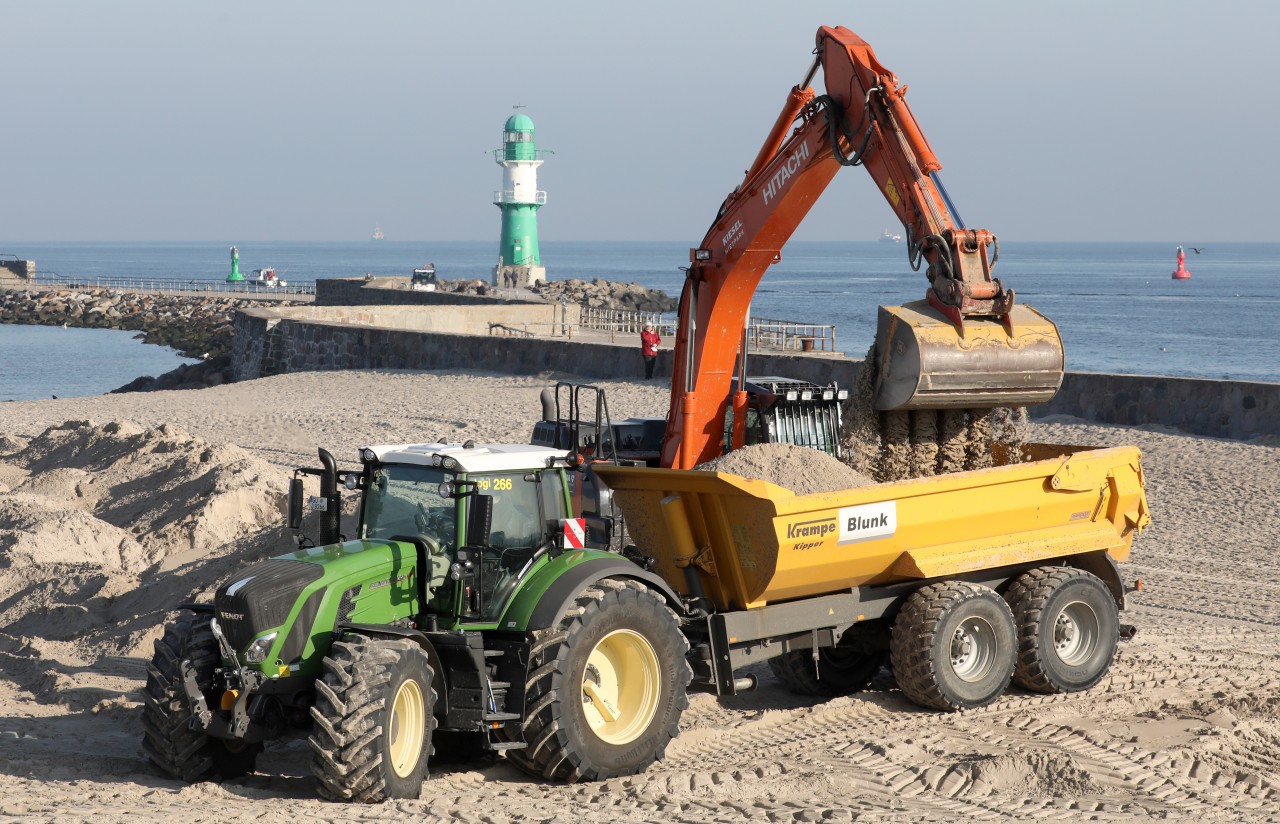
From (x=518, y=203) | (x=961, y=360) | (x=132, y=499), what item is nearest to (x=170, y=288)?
(x=518, y=203)

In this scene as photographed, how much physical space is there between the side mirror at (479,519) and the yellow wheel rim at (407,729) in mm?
784

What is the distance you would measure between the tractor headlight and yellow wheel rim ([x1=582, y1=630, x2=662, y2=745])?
1.69 m

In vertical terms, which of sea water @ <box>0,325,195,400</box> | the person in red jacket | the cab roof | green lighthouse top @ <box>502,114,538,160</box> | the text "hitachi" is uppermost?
green lighthouse top @ <box>502,114,538,160</box>

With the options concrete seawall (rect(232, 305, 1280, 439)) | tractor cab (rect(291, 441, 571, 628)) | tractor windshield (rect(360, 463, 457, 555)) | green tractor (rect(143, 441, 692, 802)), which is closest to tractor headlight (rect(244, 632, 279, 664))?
green tractor (rect(143, 441, 692, 802))

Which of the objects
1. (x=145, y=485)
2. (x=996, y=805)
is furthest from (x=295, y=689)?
(x=145, y=485)

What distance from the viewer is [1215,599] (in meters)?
12.6

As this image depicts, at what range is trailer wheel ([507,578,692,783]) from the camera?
7.39m

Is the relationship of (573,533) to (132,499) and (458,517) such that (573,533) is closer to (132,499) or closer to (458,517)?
(458,517)

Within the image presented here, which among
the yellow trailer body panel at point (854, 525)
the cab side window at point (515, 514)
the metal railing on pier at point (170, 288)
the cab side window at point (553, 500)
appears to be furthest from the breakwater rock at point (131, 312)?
the cab side window at point (515, 514)

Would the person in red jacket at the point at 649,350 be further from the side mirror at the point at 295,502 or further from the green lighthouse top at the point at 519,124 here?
the green lighthouse top at the point at 519,124

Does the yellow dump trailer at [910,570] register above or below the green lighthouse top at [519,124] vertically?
below

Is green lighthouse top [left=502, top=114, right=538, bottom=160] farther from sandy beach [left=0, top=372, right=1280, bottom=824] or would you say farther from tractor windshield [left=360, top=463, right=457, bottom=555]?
tractor windshield [left=360, top=463, right=457, bottom=555]

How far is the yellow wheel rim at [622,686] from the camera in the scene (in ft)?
25.6

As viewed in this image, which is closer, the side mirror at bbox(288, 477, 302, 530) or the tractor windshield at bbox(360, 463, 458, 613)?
the tractor windshield at bbox(360, 463, 458, 613)
